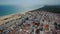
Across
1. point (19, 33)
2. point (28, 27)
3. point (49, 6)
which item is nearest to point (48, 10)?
point (49, 6)

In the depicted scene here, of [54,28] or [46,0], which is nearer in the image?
[54,28]

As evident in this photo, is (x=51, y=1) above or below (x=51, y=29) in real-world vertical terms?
above

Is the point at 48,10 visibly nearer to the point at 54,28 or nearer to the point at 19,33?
the point at 54,28

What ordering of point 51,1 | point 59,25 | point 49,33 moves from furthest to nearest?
1. point 51,1
2. point 59,25
3. point 49,33

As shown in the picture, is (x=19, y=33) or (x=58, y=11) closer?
(x=19, y=33)

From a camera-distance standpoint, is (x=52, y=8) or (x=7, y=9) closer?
(x=7, y=9)

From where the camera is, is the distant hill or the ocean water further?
the distant hill

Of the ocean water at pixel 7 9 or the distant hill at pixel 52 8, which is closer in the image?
the ocean water at pixel 7 9

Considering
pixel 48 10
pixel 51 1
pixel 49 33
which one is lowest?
pixel 49 33

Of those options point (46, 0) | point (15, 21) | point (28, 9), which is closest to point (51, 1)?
point (46, 0)

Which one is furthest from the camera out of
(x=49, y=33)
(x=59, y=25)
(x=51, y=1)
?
(x=51, y=1)
